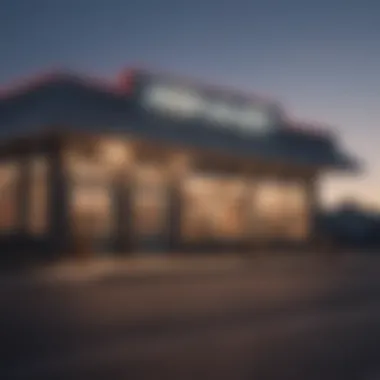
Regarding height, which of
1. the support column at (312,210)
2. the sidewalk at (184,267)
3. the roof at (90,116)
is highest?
the roof at (90,116)

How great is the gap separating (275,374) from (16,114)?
794 inches

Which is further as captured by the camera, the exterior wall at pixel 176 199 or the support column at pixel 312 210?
the support column at pixel 312 210

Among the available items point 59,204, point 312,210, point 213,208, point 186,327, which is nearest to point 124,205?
point 59,204

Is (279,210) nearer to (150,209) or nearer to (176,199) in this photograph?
(176,199)

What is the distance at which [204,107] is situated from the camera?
3206 cm

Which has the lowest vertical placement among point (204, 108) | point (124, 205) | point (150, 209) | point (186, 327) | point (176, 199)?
point (186, 327)

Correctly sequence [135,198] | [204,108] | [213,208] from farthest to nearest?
[213,208], [204,108], [135,198]

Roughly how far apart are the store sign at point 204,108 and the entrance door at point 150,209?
7.98ft

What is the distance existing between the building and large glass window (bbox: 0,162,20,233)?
5cm

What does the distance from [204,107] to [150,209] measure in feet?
16.8

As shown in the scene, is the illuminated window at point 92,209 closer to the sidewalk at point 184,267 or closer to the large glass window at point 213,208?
the sidewalk at point 184,267

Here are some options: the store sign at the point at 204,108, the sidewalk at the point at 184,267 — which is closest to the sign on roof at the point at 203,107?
the store sign at the point at 204,108

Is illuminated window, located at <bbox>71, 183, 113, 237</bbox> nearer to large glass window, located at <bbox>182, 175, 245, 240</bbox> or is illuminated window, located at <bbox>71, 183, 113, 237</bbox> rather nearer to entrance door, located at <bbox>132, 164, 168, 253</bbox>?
entrance door, located at <bbox>132, 164, 168, 253</bbox>

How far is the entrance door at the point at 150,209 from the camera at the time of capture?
96.5 ft
